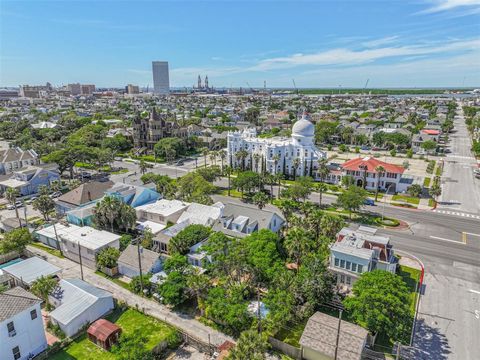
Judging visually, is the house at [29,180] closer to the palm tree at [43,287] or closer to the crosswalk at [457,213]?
the palm tree at [43,287]

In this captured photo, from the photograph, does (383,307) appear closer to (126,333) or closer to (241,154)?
(126,333)

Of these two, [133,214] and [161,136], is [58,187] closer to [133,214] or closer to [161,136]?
[133,214]

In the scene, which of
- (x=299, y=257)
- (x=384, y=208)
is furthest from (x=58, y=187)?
(x=384, y=208)

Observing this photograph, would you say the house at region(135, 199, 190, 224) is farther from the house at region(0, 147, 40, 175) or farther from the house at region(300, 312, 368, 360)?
the house at region(0, 147, 40, 175)

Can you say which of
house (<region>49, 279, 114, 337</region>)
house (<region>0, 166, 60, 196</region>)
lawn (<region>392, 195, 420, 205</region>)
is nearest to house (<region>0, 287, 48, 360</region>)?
house (<region>49, 279, 114, 337</region>)

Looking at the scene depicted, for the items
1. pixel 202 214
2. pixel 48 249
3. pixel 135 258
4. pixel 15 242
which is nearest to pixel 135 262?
pixel 135 258
